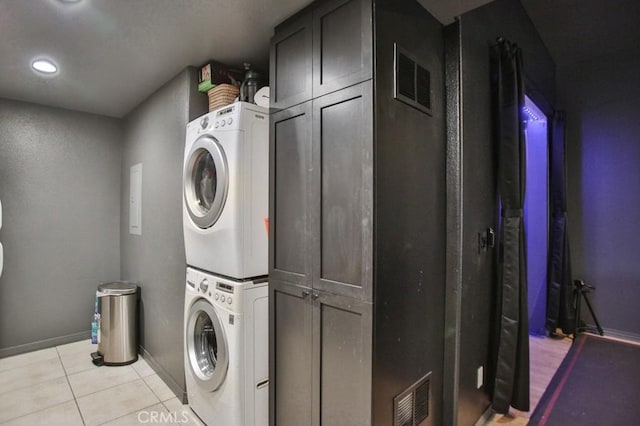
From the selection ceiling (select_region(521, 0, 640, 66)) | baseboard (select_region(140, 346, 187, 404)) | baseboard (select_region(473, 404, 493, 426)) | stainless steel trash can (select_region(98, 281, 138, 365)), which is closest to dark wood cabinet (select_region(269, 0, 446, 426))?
baseboard (select_region(473, 404, 493, 426))

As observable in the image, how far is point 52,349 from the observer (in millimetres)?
3289

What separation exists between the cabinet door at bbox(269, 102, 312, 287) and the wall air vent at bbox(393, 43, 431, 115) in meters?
0.45

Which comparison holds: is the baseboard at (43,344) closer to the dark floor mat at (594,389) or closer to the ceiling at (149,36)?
the ceiling at (149,36)

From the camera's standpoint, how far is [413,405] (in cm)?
161

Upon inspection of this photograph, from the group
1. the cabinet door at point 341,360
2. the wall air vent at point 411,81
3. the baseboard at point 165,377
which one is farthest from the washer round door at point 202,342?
the wall air vent at point 411,81

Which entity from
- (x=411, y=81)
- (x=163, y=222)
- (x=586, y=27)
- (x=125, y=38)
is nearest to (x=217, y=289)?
(x=163, y=222)

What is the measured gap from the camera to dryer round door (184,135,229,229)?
1878 mm

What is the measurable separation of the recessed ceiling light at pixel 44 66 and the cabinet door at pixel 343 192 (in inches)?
85.5

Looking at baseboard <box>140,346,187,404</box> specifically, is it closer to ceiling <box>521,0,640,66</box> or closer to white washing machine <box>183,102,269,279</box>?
white washing machine <box>183,102,269,279</box>

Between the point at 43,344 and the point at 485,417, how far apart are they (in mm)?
4054

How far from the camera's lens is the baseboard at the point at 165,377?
93.4 inches

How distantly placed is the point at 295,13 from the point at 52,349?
388cm

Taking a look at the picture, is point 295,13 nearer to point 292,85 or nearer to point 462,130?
point 292,85

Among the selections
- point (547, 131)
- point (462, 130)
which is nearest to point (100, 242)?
point (462, 130)
